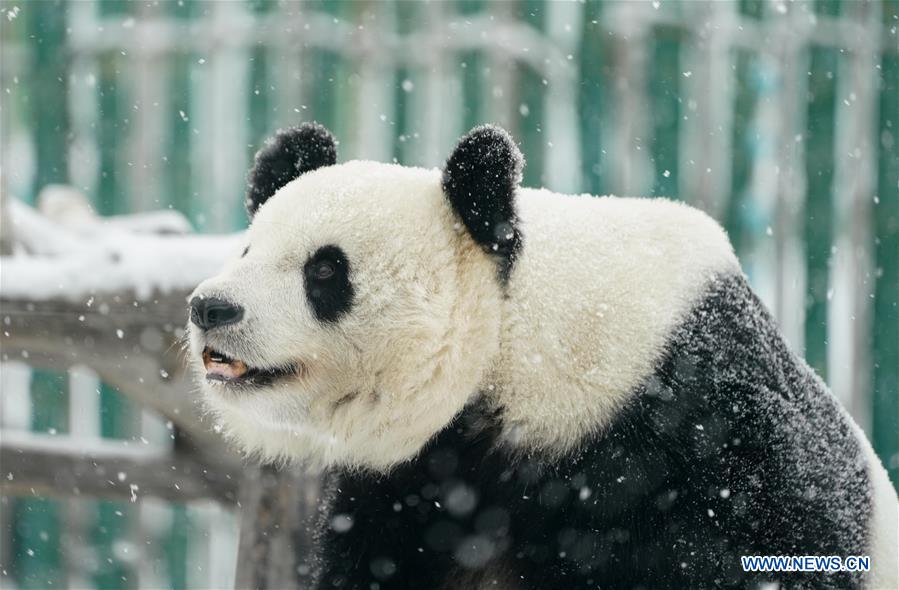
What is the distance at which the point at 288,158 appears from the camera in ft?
8.02

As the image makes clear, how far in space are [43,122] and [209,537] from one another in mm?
2153

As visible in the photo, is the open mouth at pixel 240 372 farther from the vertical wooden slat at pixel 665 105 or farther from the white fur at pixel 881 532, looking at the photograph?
the vertical wooden slat at pixel 665 105

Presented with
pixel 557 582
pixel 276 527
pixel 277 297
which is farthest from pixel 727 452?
pixel 276 527

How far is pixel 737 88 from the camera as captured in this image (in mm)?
5453

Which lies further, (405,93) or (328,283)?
(405,93)

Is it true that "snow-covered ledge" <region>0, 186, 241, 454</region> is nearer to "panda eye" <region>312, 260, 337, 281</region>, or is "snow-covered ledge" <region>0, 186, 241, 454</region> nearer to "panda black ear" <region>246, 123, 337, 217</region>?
"panda black ear" <region>246, 123, 337, 217</region>

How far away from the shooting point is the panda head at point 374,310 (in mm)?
2078

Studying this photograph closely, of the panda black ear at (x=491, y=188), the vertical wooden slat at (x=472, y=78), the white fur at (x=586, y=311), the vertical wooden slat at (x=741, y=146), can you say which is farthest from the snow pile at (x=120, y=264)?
the vertical wooden slat at (x=741, y=146)

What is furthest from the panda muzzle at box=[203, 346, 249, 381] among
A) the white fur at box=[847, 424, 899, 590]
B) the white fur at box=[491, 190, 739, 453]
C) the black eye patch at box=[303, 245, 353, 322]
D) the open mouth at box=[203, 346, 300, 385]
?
the white fur at box=[847, 424, 899, 590]

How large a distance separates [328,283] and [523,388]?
43 centimetres

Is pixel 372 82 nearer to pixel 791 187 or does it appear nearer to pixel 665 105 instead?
pixel 665 105

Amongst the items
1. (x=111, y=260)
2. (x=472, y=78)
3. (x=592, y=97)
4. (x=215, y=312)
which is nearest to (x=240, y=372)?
(x=215, y=312)

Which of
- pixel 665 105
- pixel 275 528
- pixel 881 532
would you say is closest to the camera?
pixel 881 532

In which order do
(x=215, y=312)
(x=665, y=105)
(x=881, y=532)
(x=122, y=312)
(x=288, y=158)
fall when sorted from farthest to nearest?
(x=665, y=105), (x=122, y=312), (x=288, y=158), (x=881, y=532), (x=215, y=312)
